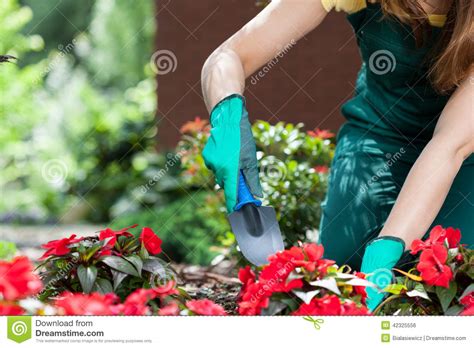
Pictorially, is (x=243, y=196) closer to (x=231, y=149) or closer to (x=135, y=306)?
(x=231, y=149)

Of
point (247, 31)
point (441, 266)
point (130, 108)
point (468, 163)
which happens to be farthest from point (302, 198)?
point (130, 108)

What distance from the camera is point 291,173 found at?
133 inches

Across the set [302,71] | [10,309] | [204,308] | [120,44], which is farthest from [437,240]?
[120,44]

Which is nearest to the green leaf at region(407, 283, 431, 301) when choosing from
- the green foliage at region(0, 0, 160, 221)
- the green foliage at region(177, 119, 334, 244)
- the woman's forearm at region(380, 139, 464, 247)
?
the woman's forearm at region(380, 139, 464, 247)

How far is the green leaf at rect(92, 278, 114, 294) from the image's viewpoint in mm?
1737

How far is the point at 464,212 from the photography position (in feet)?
8.57

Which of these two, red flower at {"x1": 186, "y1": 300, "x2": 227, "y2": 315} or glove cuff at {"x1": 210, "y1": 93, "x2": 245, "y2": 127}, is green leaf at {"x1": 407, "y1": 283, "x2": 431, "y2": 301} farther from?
glove cuff at {"x1": 210, "y1": 93, "x2": 245, "y2": 127}

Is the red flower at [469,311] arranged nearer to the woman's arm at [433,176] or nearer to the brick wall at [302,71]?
the woman's arm at [433,176]

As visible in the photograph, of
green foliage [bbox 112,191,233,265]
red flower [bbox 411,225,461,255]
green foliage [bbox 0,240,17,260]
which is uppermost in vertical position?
red flower [bbox 411,225,461,255]

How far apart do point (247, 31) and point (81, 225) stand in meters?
5.79

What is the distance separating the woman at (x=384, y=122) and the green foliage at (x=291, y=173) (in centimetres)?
44

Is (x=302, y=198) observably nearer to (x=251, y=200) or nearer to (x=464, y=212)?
(x=464, y=212)

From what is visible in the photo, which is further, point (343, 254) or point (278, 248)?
point (343, 254)

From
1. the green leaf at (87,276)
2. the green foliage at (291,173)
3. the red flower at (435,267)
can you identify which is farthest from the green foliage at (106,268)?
the green foliage at (291,173)
